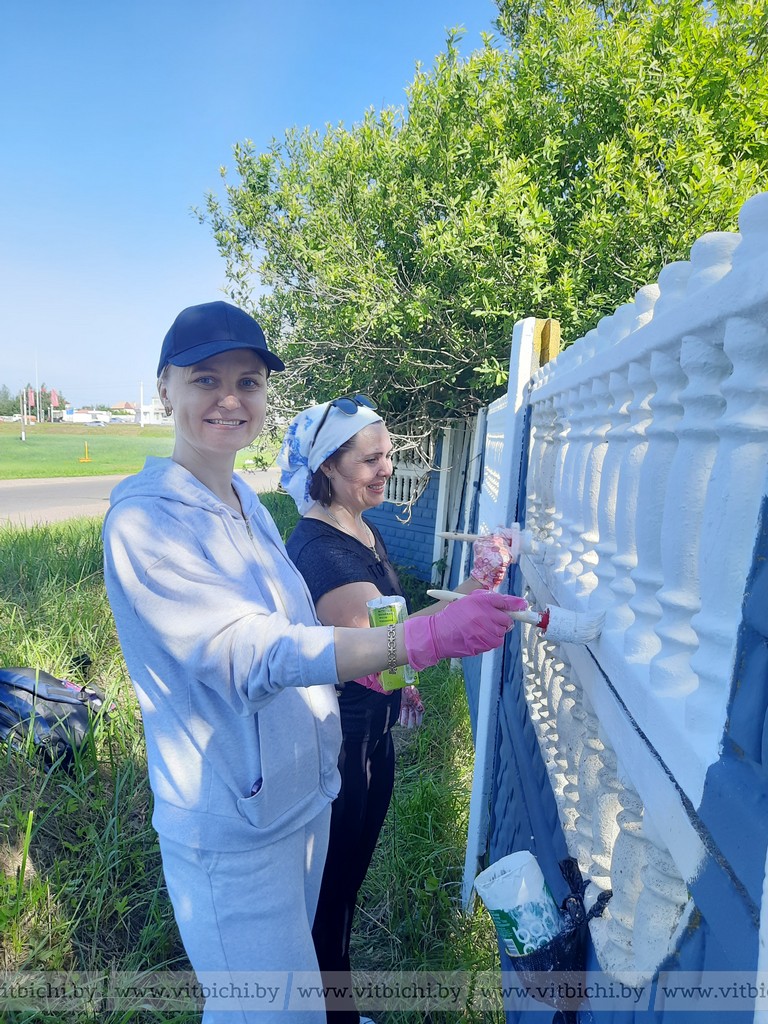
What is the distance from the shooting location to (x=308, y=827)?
181cm

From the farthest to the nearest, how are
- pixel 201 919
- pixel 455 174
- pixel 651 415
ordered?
pixel 455 174 < pixel 201 919 < pixel 651 415

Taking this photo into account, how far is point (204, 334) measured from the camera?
5.46ft

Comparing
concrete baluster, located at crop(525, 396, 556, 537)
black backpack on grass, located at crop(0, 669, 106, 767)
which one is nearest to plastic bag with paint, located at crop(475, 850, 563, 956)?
concrete baluster, located at crop(525, 396, 556, 537)

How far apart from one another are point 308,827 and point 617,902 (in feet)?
2.85

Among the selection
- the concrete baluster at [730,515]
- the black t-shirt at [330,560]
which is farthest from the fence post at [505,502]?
the concrete baluster at [730,515]

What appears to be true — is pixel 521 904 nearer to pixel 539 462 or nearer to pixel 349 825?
pixel 349 825

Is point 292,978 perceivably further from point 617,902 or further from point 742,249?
point 742,249

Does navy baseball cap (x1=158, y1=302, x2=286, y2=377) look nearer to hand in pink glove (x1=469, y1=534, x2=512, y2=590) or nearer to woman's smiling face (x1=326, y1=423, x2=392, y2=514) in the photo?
woman's smiling face (x1=326, y1=423, x2=392, y2=514)

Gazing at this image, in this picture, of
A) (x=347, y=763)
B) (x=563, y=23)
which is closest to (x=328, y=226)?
(x=563, y=23)

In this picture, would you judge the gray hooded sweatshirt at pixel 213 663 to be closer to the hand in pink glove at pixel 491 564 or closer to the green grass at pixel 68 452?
the hand in pink glove at pixel 491 564

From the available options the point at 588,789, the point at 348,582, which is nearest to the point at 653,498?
the point at 588,789

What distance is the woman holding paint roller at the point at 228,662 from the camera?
1386 millimetres

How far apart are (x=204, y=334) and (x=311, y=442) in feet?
2.86

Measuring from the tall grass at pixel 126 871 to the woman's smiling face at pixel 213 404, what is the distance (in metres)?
2.03
